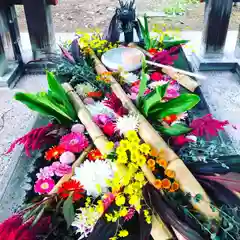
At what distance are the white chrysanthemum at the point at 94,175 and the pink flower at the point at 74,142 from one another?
0.26 ft

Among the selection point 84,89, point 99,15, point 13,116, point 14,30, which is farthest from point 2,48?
point 99,15

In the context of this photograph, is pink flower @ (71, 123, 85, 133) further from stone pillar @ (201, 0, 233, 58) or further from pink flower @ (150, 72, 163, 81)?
stone pillar @ (201, 0, 233, 58)

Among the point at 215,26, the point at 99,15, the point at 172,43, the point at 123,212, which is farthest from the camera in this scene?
the point at 99,15

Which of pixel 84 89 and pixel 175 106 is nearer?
pixel 175 106

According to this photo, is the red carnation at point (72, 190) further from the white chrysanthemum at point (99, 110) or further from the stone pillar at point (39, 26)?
the stone pillar at point (39, 26)

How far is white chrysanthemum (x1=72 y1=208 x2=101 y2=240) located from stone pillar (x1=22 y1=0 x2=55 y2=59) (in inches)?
53.2

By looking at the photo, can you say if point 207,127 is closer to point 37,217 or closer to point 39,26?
point 37,217

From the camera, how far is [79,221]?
0.71m

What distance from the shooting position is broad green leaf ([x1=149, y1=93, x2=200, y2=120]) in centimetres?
86

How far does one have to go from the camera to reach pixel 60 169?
853mm

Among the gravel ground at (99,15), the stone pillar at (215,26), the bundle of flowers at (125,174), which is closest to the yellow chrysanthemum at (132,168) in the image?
the bundle of flowers at (125,174)

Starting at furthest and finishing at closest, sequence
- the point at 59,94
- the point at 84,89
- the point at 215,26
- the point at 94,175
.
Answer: the point at 215,26
the point at 84,89
the point at 59,94
the point at 94,175

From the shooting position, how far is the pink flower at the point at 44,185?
80cm

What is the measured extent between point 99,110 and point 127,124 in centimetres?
17
